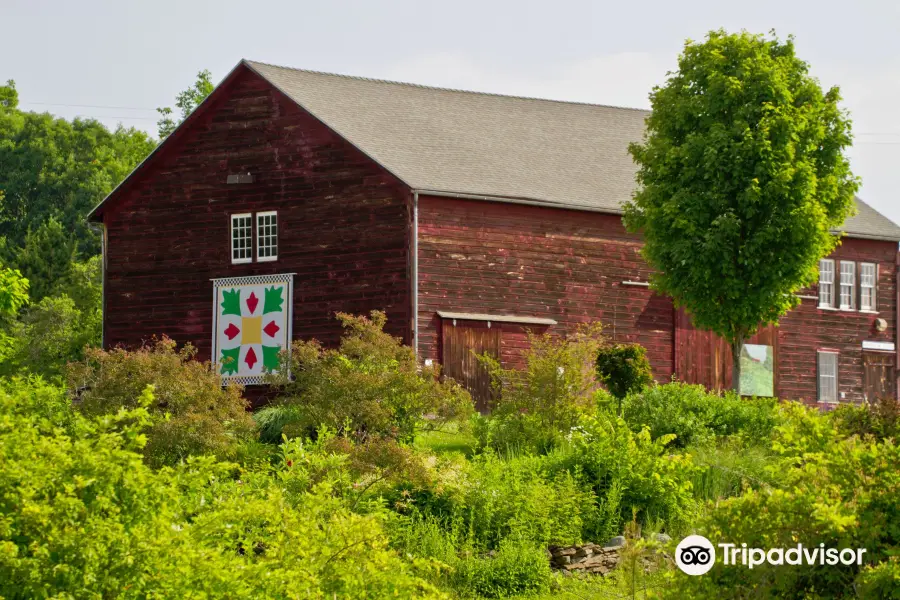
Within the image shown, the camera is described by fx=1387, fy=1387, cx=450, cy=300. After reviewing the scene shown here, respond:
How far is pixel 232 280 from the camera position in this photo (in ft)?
107

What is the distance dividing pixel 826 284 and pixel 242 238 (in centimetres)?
1609

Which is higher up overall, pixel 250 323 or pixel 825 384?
pixel 250 323

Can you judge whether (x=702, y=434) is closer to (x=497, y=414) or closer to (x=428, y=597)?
(x=497, y=414)

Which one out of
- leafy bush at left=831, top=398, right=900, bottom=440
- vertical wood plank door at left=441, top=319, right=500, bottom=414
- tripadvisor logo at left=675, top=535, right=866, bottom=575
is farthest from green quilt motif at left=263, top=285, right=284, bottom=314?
tripadvisor logo at left=675, top=535, right=866, bottom=575

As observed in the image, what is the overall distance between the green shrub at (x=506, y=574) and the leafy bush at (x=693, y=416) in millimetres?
6548

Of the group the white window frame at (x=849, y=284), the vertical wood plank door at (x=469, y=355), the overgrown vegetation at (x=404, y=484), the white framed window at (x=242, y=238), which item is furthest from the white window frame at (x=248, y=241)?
the white window frame at (x=849, y=284)

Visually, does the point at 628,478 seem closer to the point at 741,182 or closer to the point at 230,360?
the point at 741,182

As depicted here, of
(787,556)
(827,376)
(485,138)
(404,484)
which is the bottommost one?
(404,484)

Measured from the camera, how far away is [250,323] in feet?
105

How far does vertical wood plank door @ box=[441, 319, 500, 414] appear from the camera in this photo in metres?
30.5

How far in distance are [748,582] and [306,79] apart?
26.9 m

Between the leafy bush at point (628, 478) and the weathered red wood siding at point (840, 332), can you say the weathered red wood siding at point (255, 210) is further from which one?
the weathered red wood siding at point (840, 332)

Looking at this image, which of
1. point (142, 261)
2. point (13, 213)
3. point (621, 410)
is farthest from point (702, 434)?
point (13, 213)

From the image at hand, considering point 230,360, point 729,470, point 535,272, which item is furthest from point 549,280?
point 729,470
